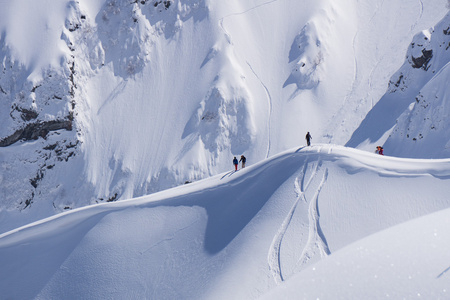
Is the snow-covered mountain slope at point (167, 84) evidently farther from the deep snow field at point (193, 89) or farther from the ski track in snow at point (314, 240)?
the ski track in snow at point (314, 240)

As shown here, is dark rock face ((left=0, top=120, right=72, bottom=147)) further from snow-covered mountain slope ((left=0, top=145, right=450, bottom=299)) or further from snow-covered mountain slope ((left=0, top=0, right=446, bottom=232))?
snow-covered mountain slope ((left=0, top=145, right=450, bottom=299))

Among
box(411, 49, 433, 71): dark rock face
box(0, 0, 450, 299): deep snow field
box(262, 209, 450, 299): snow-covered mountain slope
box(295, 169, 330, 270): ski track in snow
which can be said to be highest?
box(0, 0, 450, 299): deep snow field

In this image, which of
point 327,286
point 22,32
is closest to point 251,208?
point 327,286

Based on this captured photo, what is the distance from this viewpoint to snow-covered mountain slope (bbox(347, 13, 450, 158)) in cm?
3369

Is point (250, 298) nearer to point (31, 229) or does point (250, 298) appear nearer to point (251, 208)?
point (251, 208)

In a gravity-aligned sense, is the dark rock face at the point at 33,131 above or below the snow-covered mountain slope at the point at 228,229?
above

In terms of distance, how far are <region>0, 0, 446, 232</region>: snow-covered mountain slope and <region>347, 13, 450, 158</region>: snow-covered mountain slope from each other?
3.60m

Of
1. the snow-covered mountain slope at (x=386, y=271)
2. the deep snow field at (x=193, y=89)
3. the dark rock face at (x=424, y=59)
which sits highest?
the deep snow field at (x=193, y=89)

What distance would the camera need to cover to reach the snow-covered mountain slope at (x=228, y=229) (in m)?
14.1

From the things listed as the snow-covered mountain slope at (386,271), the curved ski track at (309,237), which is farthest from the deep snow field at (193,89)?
the snow-covered mountain slope at (386,271)

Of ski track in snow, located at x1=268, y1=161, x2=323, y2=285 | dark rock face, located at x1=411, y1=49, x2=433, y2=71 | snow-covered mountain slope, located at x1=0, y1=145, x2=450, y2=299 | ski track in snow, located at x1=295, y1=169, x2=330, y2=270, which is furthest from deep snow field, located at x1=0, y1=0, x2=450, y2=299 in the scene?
ski track in snow, located at x1=295, y1=169, x2=330, y2=270

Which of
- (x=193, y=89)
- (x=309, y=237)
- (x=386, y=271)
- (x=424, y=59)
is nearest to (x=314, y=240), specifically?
(x=309, y=237)

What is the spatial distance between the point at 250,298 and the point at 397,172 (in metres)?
6.52

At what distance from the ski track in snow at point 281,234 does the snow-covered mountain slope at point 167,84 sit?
2988 cm
